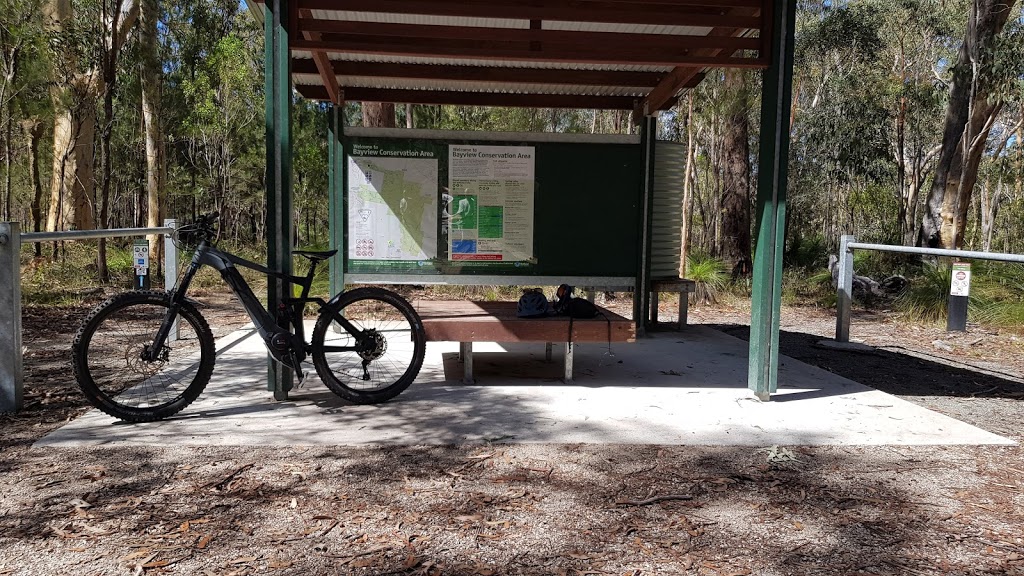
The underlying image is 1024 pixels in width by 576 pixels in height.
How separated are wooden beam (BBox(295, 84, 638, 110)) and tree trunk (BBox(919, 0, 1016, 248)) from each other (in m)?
8.39

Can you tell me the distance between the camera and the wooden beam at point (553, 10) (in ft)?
17.0

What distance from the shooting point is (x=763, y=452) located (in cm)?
422

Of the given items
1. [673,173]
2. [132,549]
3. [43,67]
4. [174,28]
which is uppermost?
[174,28]

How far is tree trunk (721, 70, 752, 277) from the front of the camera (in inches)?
568

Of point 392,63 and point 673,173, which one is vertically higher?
point 392,63

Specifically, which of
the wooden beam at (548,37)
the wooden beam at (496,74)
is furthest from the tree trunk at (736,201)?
the wooden beam at (548,37)

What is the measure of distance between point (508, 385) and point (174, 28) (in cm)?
2701

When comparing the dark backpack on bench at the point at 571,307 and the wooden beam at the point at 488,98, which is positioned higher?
the wooden beam at the point at 488,98

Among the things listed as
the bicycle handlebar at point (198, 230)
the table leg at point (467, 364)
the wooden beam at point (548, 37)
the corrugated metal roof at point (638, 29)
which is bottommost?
the table leg at point (467, 364)

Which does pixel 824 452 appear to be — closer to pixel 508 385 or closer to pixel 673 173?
pixel 508 385

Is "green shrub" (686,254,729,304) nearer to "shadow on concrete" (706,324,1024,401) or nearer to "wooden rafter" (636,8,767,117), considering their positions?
"shadow on concrete" (706,324,1024,401)

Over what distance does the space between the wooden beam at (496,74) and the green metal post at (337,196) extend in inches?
25.5

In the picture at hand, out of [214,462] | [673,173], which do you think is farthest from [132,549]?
[673,173]

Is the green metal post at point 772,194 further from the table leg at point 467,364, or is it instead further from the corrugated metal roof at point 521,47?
the table leg at point 467,364
